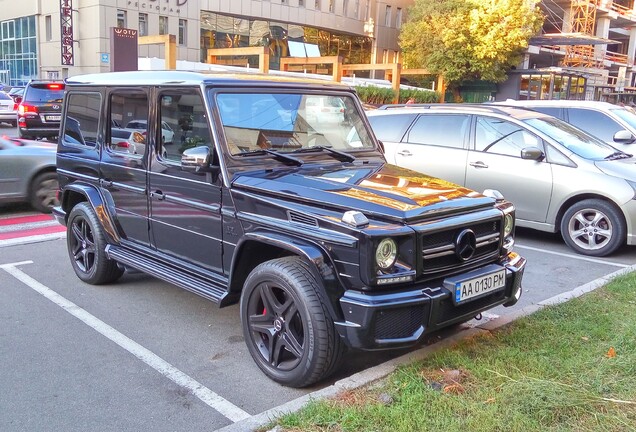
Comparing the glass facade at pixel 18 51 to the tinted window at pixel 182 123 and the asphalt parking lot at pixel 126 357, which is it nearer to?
the asphalt parking lot at pixel 126 357

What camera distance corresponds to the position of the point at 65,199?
628 cm

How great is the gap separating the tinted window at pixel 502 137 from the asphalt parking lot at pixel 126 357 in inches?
80.0

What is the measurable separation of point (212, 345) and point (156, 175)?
1.44 m

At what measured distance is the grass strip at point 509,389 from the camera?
3273mm

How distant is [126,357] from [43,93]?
15501 mm

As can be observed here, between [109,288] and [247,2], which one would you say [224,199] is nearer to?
[109,288]

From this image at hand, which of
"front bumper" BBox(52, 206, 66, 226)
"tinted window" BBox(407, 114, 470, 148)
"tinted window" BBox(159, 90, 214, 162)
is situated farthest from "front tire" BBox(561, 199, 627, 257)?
"front bumper" BBox(52, 206, 66, 226)

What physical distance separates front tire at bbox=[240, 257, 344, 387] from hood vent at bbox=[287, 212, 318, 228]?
24cm

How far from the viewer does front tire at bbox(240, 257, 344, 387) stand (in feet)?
11.9

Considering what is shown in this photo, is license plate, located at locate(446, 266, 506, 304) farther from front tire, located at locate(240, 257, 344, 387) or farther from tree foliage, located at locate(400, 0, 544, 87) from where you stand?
tree foliage, located at locate(400, 0, 544, 87)

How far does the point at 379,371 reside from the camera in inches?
155

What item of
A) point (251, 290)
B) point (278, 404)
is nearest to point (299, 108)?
point (251, 290)

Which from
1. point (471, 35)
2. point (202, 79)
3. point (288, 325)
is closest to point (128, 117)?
point (202, 79)

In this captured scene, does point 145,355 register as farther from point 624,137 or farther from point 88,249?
point 624,137
